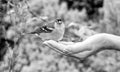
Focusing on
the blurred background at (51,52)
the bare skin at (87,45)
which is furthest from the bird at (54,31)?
the blurred background at (51,52)

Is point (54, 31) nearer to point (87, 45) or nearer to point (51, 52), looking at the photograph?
point (87, 45)

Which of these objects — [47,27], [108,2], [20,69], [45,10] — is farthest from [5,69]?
[108,2]

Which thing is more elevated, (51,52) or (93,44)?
(93,44)

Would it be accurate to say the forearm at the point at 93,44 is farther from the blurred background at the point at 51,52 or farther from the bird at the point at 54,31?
the blurred background at the point at 51,52

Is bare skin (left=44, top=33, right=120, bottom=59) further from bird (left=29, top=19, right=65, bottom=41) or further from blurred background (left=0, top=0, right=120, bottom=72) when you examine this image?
blurred background (left=0, top=0, right=120, bottom=72)

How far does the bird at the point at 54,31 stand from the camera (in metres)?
1.08

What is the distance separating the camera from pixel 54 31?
1.09m

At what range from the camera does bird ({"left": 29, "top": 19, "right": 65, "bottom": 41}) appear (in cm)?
108

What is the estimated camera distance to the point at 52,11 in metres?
2.97

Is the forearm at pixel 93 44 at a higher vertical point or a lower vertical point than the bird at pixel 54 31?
lower

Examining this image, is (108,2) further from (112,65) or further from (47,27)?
(47,27)

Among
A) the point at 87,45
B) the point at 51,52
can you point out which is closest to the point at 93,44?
the point at 87,45

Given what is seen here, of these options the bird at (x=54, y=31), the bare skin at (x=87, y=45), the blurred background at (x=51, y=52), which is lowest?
the blurred background at (x=51, y=52)

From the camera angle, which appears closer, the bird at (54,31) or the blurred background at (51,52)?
the bird at (54,31)
